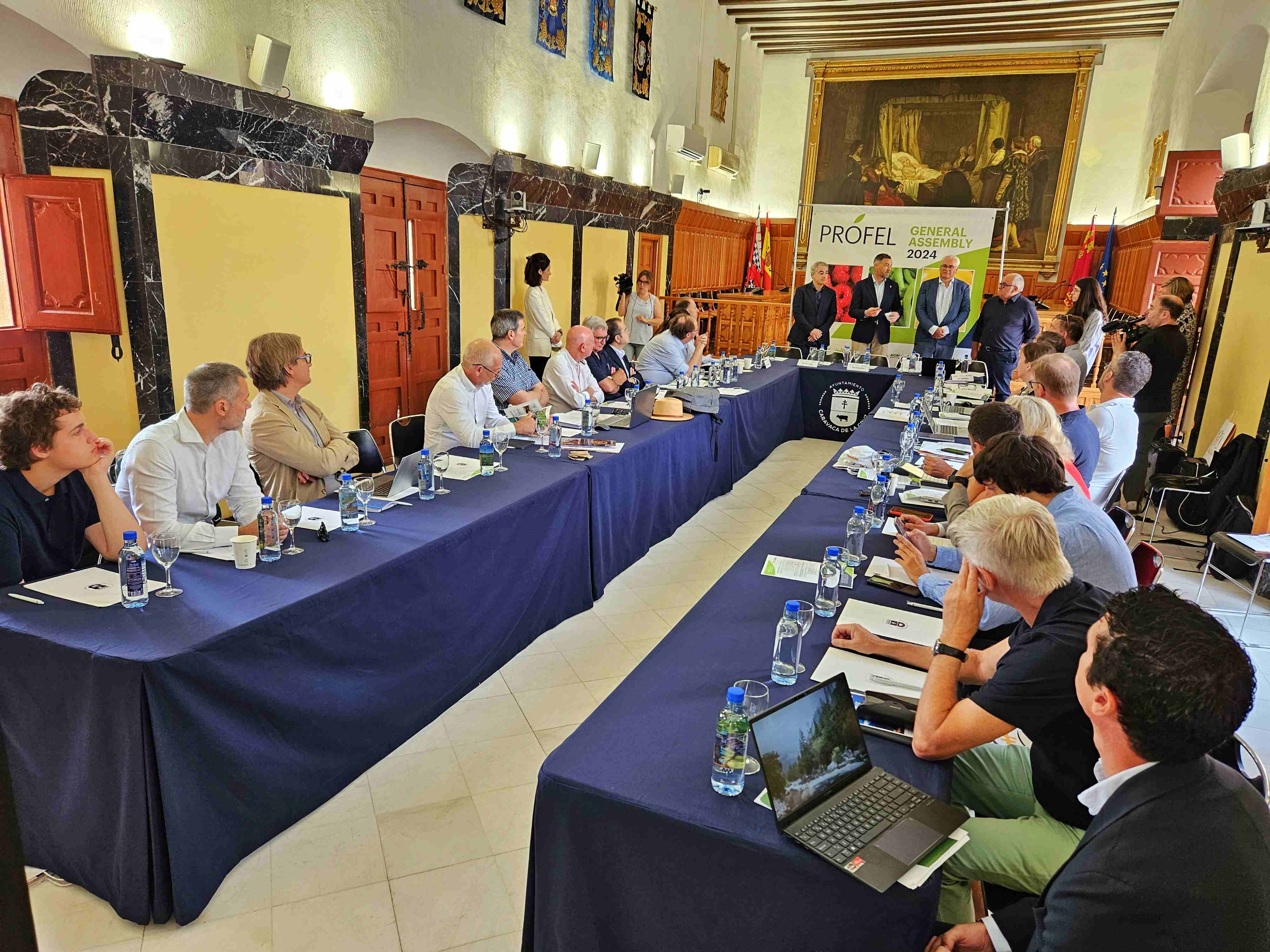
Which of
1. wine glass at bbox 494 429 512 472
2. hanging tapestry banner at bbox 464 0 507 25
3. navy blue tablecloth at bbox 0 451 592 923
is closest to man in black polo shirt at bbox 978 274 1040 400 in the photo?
hanging tapestry banner at bbox 464 0 507 25

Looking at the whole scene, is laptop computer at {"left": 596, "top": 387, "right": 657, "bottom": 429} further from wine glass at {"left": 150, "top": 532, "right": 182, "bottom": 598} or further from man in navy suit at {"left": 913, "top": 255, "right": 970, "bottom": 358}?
man in navy suit at {"left": 913, "top": 255, "right": 970, "bottom": 358}

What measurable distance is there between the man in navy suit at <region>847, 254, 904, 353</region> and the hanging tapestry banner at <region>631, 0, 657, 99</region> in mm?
3658

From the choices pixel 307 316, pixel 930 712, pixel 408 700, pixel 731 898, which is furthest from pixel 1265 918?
pixel 307 316

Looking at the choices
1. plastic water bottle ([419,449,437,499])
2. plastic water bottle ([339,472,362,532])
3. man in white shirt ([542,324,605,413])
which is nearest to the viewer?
plastic water bottle ([339,472,362,532])

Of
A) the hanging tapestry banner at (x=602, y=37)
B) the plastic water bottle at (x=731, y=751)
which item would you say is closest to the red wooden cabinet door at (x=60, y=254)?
the plastic water bottle at (x=731, y=751)

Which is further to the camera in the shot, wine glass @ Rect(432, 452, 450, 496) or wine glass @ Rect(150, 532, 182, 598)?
wine glass @ Rect(432, 452, 450, 496)

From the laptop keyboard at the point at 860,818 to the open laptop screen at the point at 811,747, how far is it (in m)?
0.04

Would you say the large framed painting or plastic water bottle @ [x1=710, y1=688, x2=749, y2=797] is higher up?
the large framed painting

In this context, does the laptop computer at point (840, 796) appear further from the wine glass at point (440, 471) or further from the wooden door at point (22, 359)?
the wooden door at point (22, 359)

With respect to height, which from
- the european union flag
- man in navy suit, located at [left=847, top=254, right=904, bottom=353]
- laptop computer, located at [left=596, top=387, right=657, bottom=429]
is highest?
the european union flag

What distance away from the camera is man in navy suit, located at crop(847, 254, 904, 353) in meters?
8.51

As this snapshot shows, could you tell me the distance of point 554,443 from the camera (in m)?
4.14

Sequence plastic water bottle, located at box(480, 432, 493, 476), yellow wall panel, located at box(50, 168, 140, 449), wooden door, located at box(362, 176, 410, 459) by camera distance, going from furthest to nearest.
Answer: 1. wooden door, located at box(362, 176, 410, 459)
2. yellow wall panel, located at box(50, 168, 140, 449)
3. plastic water bottle, located at box(480, 432, 493, 476)

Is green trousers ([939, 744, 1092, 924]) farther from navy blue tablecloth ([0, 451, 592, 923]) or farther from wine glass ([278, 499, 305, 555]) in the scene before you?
wine glass ([278, 499, 305, 555])
